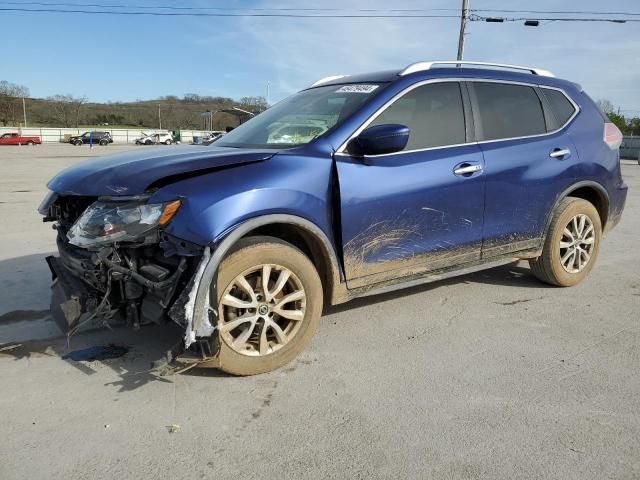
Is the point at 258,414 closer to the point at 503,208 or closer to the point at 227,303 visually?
the point at 227,303

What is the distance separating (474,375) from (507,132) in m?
2.14

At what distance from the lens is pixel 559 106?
Result: 15.9ft

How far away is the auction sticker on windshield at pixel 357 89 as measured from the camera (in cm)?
392

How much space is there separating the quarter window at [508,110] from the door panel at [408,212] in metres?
0.37

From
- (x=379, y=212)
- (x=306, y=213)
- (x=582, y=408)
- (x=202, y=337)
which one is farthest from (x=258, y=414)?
(x=582, y=408)

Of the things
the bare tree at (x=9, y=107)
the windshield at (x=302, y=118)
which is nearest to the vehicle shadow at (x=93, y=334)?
the windshield at (x=302, y=118)

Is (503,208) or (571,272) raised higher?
(503,208)

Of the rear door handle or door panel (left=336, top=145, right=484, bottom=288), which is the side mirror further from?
the rear door handle

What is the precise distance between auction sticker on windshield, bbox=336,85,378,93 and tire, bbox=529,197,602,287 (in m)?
2.07

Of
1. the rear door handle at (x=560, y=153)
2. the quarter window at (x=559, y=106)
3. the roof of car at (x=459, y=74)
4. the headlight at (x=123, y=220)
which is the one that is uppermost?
the roof of car at (x=459, y=74)

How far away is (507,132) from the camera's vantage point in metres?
4.39

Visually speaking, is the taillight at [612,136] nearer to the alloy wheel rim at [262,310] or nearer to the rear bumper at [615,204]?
the rear bumper at [615,204]

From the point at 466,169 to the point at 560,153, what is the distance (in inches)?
47.8

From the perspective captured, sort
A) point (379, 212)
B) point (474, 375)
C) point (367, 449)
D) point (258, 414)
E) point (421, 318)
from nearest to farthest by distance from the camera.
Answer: point (367, 449) < point (258, 414) < point (474, 375) < point (379, 212) < point (421, 318)
